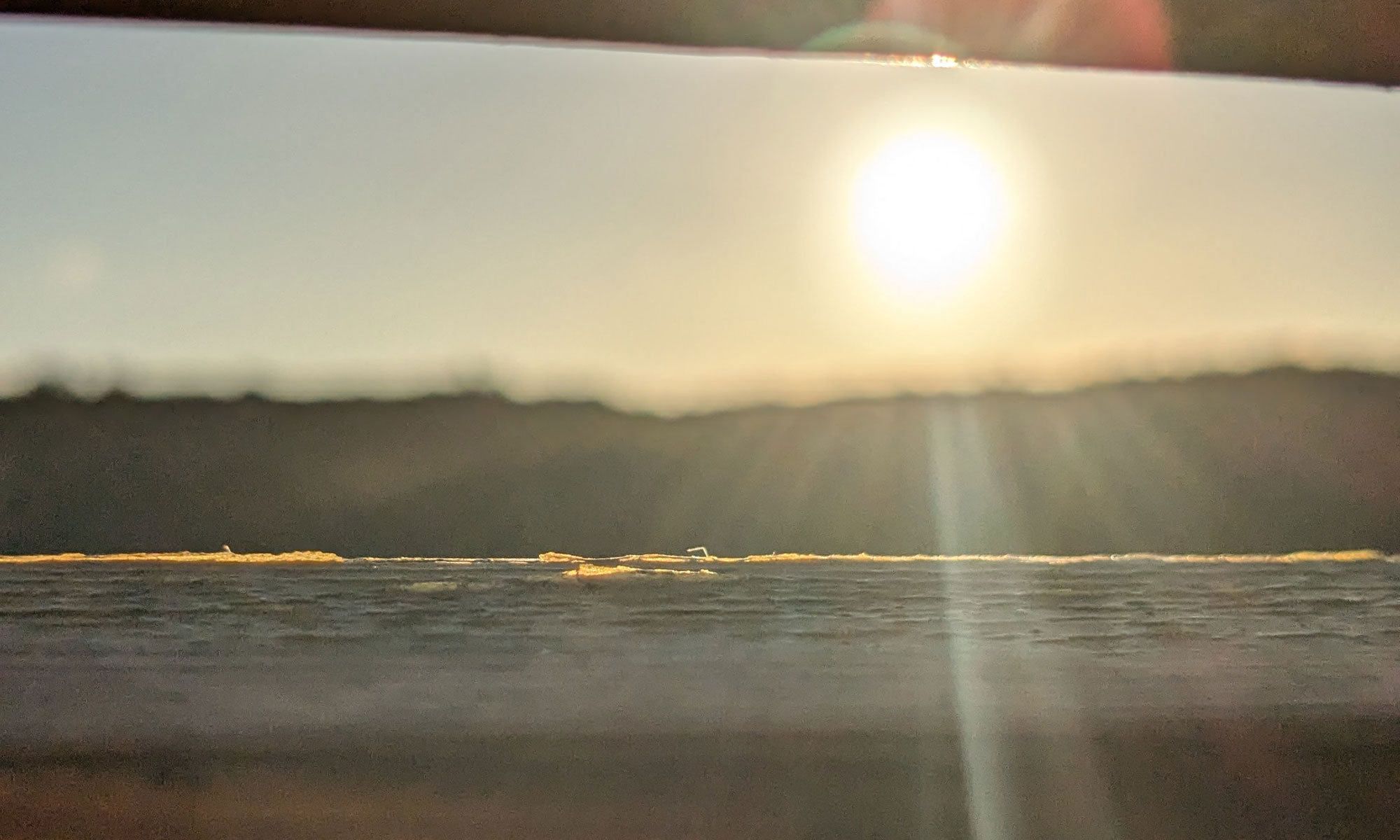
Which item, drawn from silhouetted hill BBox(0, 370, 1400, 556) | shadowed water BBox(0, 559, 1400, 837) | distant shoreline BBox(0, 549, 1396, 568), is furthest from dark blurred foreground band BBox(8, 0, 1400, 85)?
silhouetted hill BBox(0, 370, 1400, 556)

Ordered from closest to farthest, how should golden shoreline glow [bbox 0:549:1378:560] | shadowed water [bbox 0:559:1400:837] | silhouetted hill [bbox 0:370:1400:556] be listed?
shadowed water [bbox 0:559:1400:837], golden shoreline glow [bbox 0:549:1378:560], silhouetted hill [bbox 0:370:1400:556]

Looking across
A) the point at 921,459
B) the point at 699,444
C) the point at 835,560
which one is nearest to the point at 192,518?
the point at 699,444

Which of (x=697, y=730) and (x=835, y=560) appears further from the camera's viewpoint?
(x=835, y=560)

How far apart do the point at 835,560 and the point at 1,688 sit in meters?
1.05

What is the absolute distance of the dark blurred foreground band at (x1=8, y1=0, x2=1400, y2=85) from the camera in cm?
155

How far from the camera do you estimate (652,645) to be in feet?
3.51

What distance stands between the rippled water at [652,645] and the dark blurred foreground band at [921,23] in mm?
859

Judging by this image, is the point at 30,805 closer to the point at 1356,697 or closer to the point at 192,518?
the point at 1356,697

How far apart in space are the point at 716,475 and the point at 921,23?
21.8 ft

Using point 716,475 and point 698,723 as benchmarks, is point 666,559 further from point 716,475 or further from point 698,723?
point 716,475

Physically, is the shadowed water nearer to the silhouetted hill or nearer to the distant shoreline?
the distant shoreline

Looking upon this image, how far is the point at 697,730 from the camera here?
0.91 metres

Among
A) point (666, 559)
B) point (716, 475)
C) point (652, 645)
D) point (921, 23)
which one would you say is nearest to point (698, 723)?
point (652, 645)

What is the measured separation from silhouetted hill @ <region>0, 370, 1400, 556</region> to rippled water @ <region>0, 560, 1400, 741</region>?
4338 millimetres
